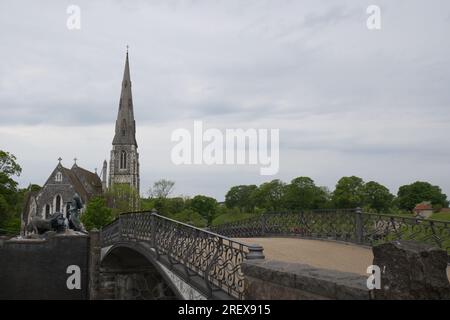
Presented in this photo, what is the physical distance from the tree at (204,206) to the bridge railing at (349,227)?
5712 centimetres

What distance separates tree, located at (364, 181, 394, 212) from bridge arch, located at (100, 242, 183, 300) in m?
40.3

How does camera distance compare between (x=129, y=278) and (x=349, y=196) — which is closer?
(x=129, y=278)

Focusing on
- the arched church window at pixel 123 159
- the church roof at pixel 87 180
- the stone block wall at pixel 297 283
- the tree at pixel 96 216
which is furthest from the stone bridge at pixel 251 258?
the arched church window at pixel 123 159

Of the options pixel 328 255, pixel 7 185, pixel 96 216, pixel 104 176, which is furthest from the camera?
pixel 104 176

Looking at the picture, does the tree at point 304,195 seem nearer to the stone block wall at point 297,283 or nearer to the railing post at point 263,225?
the railing post at point 263,225

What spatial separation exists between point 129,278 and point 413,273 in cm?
1826

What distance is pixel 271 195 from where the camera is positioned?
215ft

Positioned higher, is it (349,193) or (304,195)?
(349,193)

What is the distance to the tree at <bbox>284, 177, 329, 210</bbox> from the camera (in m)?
57.4

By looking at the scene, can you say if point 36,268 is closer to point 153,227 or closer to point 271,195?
point 153,227

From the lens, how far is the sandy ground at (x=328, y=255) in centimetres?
883

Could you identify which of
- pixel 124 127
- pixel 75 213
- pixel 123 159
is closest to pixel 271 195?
pixel 123 159

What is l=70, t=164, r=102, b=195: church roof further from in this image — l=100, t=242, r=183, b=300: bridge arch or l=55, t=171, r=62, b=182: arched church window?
l=100, t=242, r=183, b=300: bridge arch
